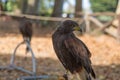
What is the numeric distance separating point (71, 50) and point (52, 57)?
6412 mm

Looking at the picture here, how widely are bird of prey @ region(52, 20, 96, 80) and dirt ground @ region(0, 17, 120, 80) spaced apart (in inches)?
121

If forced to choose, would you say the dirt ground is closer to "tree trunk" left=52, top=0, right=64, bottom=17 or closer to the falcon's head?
the falcon's head

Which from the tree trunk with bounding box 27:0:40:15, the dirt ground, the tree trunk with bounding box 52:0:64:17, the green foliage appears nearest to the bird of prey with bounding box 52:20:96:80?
the dirt ground

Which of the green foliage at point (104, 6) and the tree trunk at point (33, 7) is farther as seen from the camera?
the green foliage at point (104, 6)

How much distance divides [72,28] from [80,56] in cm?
34

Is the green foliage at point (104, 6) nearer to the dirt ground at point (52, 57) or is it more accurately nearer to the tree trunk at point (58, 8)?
the tree trunk at point (58, 8)

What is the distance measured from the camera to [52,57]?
35.1 ft

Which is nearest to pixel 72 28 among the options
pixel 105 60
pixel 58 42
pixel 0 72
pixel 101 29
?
pixel 58 42

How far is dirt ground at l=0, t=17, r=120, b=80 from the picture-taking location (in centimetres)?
805

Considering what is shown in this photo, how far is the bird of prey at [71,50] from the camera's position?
430 centimetres

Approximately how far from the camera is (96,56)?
1087cm

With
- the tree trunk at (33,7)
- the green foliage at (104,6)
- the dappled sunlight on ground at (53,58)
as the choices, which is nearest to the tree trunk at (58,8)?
the tree trunk at (33,7)

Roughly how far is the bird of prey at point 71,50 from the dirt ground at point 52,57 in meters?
3.06

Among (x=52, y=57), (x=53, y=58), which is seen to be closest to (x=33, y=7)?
(x=52, y=57)
